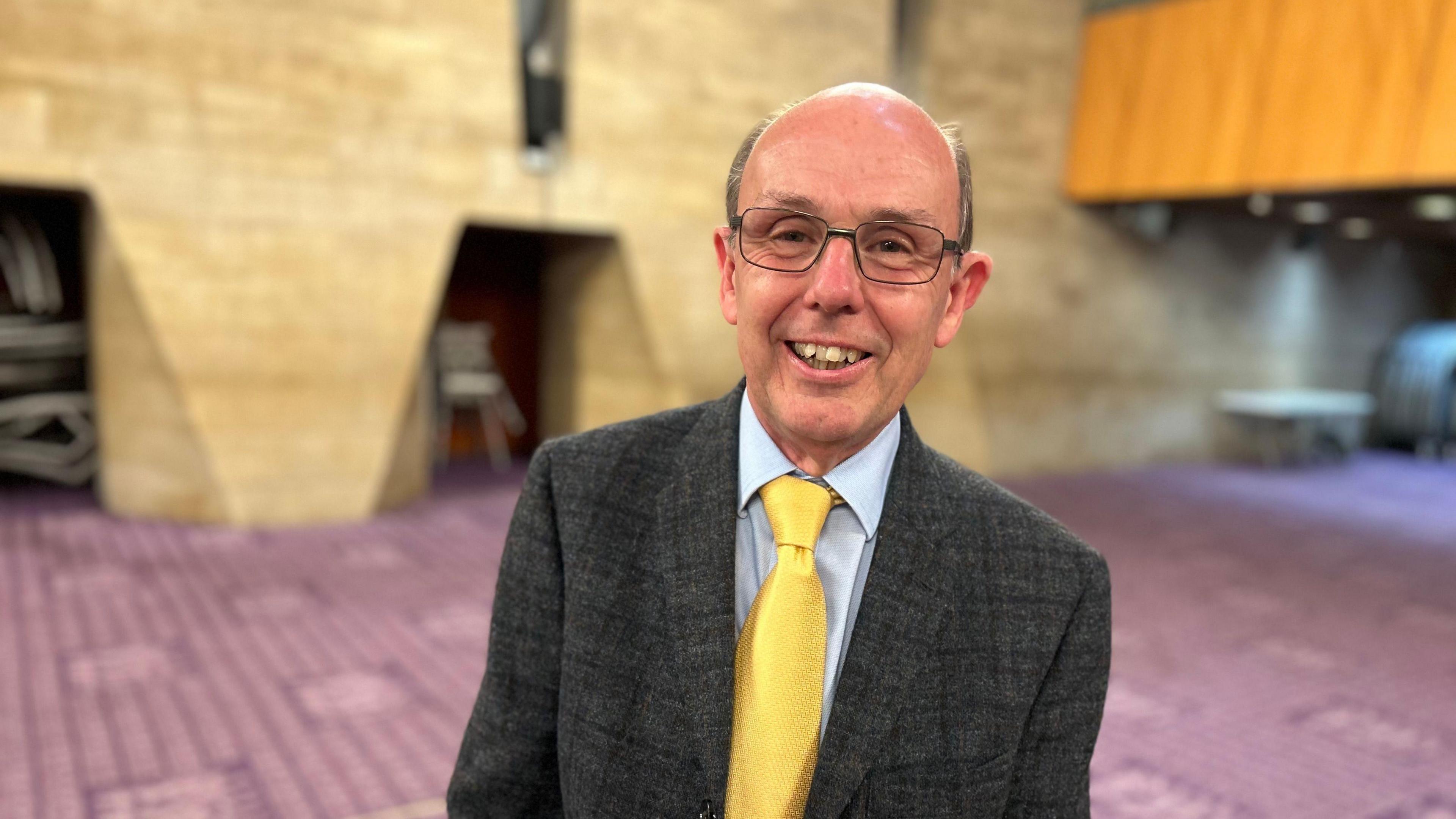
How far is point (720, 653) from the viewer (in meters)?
1.04

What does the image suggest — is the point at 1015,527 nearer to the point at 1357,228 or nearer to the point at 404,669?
the point at 404,669

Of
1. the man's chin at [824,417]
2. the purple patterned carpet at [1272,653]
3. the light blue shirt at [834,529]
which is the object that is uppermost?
the man's chin at [824,417]

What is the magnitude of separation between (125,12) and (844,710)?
5353 millimetres

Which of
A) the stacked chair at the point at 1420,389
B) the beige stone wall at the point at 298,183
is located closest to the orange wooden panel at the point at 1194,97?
the beige stone wall at the point at 298,183

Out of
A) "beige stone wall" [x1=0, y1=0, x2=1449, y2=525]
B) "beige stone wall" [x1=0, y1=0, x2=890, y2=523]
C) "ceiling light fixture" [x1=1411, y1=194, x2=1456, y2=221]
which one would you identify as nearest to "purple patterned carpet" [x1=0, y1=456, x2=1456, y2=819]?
"beige stone wall" [x1=0, y1=0, x2=890, y2=523]

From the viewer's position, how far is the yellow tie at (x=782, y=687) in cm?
101

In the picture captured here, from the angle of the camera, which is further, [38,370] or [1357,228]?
[1357,228]

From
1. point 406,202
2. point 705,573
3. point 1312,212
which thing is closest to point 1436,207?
point 1312,212

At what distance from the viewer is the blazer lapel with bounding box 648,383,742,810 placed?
1022 mm

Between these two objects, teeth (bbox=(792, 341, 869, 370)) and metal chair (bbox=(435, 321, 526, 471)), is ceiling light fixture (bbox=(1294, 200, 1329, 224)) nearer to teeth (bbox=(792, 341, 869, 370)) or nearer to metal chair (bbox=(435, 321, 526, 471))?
metal chair (bbox=(435, 321, 526, 471))

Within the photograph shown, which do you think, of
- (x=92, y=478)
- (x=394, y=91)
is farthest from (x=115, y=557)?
(x=394, y=91)

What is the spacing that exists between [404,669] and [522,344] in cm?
455

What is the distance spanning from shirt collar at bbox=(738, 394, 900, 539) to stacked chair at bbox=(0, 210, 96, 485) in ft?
19.9

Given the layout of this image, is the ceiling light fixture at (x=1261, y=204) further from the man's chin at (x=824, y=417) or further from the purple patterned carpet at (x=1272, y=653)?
the man's chin at (x=824, y=417)
